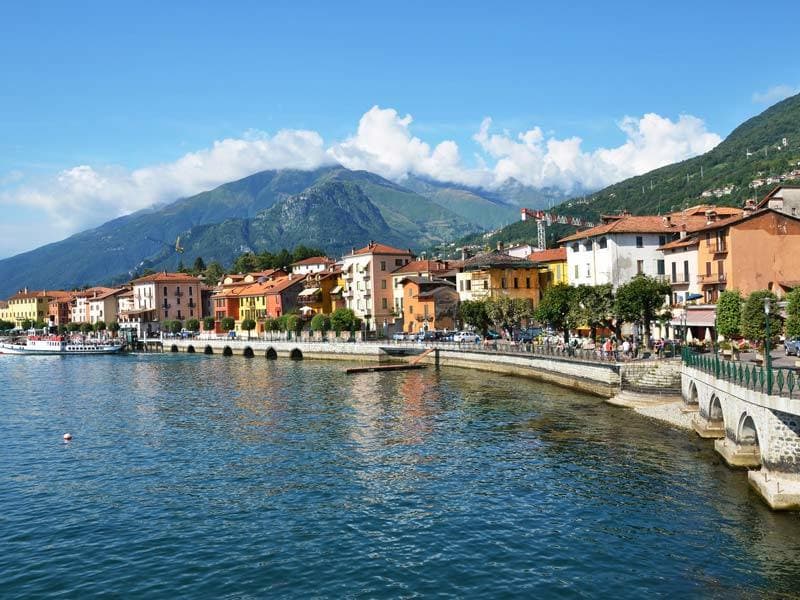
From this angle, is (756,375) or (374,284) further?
(374,284)

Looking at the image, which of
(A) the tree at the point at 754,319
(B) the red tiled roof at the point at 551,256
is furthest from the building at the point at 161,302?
(A) the tree at the point at 754,319

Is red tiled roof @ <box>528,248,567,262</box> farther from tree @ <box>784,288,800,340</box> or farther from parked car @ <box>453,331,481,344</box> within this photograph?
tree @ <box>784,288,800,340</box>

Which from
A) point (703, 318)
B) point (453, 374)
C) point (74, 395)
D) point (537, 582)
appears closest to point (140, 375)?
point (74, 395)

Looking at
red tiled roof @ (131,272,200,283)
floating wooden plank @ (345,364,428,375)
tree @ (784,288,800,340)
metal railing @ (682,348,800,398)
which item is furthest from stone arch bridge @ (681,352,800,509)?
red tiled roof @ (131,272,200,283)

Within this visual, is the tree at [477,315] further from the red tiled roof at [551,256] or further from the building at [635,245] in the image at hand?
the building at [635,245]

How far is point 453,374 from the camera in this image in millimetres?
72875

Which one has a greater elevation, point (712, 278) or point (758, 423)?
point (712, 278)

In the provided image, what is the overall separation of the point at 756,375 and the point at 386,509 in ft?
49.2

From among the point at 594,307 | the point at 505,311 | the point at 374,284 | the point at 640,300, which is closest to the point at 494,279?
the point at 505,311

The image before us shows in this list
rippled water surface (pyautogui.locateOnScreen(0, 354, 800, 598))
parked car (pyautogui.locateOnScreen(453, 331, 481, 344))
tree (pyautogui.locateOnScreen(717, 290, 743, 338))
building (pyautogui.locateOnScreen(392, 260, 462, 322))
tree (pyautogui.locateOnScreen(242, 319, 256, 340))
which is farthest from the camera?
tree (pyautogui.locateOnScreen(242, 319, 256, 340))

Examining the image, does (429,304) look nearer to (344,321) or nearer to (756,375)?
(344,321)

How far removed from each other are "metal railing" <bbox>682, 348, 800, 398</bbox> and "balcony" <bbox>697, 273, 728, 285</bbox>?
22091 millimetres

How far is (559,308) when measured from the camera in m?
70.6

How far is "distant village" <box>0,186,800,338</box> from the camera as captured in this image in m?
57.9
